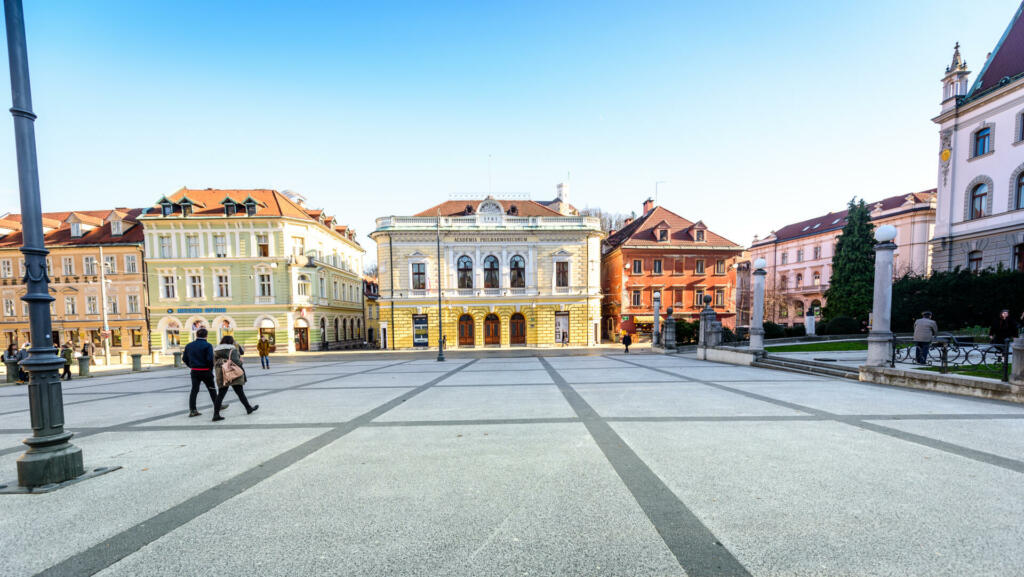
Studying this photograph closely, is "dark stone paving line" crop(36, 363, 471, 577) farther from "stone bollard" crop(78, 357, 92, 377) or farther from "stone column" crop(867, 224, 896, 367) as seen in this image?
"stone bollard" crop(78, 357, 92, 377)

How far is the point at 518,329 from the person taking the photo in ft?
102

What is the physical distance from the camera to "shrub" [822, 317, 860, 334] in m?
21.8

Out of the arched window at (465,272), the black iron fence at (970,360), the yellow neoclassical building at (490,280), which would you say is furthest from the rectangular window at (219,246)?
the black iron fence at (970,360)

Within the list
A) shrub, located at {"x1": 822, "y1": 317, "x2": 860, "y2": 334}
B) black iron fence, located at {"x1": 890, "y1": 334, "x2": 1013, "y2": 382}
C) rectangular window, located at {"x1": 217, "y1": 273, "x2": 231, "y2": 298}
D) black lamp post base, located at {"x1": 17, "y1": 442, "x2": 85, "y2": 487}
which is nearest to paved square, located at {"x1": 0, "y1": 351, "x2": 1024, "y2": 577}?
black lamp post base, located at {"x1": 17, "y1": 442, "x2": 85, "y2": 487}

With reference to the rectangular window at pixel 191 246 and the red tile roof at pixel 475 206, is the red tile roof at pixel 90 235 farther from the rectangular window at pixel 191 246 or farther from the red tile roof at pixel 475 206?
the red tile roof at pixel 475 206

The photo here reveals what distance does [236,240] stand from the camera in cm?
3005

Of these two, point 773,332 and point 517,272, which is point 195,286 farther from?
point 773,332

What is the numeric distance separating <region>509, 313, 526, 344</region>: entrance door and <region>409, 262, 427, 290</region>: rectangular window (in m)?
7.73

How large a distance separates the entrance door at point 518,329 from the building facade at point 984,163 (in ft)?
91.2

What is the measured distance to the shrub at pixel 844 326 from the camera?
21.8 meters

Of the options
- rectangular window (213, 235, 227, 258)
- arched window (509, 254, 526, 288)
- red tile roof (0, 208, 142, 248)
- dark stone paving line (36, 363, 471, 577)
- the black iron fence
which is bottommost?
the black iron fence

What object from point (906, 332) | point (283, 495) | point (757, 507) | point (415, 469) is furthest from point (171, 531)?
point (906, 332)

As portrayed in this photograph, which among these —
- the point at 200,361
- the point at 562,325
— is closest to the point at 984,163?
the point at 562,325

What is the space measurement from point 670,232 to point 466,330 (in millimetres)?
20519
